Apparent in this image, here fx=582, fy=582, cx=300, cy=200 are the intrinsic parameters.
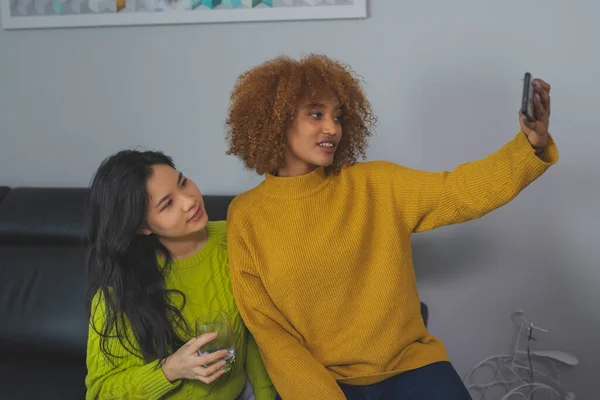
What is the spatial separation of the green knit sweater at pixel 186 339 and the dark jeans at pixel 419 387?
10.2 inches

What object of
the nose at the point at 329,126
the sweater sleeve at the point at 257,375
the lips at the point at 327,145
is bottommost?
the sweater sleeve at the point at 257,375

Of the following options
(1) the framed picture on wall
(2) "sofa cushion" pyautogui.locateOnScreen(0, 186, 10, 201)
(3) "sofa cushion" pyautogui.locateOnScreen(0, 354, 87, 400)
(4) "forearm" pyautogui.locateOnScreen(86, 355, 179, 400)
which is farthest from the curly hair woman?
(2) "sofa cushion" pyautogui.locateOnScreen(0, 186, 10, 201)

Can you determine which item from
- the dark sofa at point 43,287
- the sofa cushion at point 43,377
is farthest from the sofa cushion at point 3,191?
the sofa cushion at point 43,377

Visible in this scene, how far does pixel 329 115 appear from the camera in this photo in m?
1.29

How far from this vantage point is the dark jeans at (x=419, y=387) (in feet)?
4.11

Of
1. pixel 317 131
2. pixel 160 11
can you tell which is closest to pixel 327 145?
pixel 317 131

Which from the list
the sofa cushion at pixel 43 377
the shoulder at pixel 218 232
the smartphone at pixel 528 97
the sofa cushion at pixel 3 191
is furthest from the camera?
the sofa cushion at pixel 3 191

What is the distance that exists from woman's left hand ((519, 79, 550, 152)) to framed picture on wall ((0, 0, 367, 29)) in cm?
75

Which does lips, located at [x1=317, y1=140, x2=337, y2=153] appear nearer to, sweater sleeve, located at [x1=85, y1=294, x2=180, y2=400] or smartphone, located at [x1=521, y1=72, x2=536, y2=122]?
smartphone, located at [x1=521, y1=72, x2=536, y2=122]

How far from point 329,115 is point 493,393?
1188 mm

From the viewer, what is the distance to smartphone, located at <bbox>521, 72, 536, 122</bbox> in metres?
1.07

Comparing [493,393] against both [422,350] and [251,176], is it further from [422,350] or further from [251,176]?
[251,176]

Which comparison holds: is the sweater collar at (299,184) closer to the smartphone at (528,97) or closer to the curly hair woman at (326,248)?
the curly hair woman at (326,248)

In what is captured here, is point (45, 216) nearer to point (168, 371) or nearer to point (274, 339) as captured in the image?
point (168, 371)
